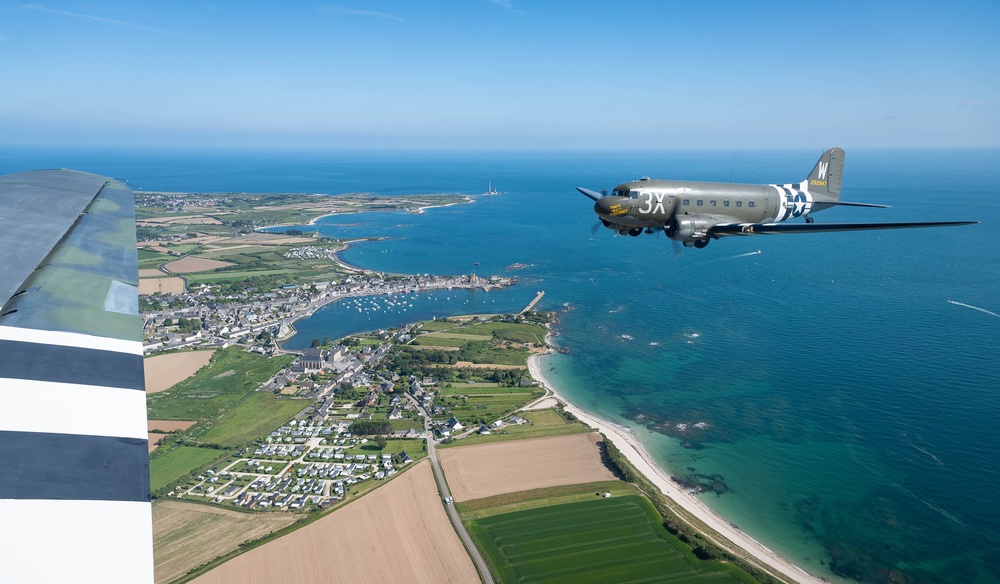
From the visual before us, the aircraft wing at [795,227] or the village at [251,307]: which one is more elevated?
the aircraft wing at [795,227]

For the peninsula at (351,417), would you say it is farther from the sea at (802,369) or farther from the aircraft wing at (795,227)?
the aircraft wing at (795,227)

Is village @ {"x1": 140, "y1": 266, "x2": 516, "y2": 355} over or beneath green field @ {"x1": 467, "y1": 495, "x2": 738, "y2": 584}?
over

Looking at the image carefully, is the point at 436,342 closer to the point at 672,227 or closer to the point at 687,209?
the point at 672,227

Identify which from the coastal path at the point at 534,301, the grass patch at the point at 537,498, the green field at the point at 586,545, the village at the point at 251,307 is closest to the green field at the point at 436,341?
the coastal path at the point at 534,301

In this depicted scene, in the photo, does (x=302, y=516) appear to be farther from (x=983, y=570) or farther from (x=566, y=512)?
(x=983, y=570)

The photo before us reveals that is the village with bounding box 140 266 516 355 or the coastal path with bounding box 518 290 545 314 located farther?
the coastal path with bounding box 518 290 545 314

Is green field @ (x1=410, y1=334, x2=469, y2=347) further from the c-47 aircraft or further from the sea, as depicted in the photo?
the c-47 aircraft

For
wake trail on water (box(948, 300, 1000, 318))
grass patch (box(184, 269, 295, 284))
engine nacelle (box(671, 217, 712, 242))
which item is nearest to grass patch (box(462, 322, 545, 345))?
engine nacelle (box(671, 217, 712, 242))
